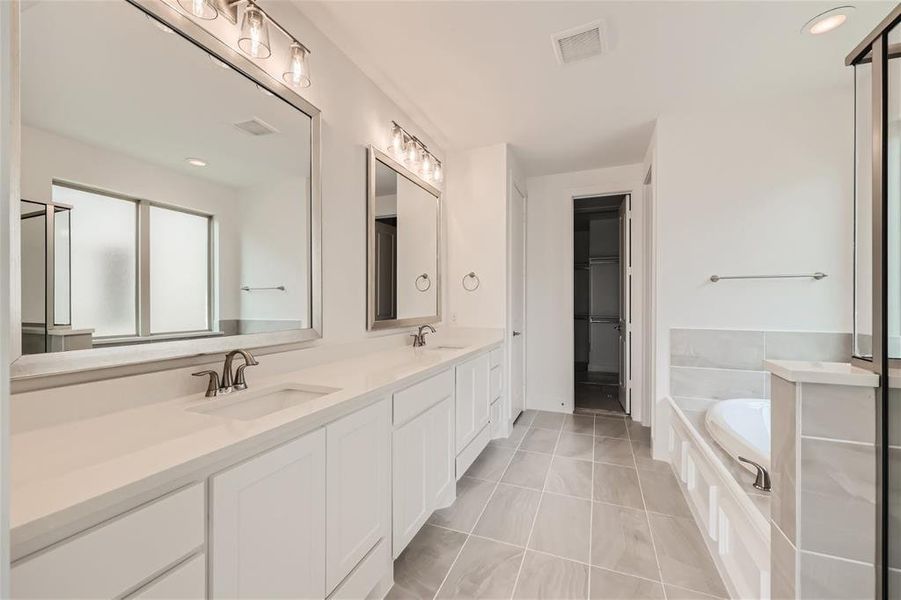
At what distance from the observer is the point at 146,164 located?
1.08m

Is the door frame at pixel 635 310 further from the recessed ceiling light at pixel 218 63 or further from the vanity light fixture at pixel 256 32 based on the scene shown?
the recessed ceiling light at pixel 218 63

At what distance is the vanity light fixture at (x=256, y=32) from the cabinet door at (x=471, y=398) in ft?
5.35

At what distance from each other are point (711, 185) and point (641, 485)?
213 cm

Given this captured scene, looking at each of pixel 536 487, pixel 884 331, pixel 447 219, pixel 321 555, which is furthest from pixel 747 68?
pixel 321 555

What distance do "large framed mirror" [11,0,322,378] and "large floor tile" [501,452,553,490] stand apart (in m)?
1.72

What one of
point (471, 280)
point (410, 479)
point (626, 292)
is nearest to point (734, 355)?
point (626, 292)

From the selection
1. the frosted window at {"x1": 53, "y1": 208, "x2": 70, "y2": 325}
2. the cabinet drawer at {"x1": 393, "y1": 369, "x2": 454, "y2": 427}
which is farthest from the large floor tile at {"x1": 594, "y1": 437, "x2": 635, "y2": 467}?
the frosted window at {"x1": 53, "y1": 208, "x2": 70, "y2": 325}

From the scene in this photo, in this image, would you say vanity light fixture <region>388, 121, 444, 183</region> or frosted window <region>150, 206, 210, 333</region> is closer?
frosted window <region>150, 206, 210, 333</region>

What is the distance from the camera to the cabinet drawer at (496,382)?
2.67 metres

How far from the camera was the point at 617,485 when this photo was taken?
89.5 inches

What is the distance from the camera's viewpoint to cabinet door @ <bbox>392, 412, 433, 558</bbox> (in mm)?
1431

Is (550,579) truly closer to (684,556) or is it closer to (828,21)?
(684,556)

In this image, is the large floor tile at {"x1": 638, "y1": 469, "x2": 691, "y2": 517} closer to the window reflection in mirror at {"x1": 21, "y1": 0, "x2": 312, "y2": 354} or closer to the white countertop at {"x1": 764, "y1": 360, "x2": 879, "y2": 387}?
the white countertop at {"x1": 764, "y1": 360, "x2": 879, "y2": 387}

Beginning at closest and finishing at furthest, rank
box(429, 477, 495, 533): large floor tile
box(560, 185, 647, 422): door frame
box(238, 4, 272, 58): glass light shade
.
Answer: box(238, 4, 272, 58): glass light shade, box(429, 477, 495, 533): large floor tile, box(560, 185, 647, 422): door frame
